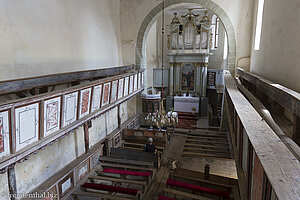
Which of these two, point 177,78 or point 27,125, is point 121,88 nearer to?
point 27,125

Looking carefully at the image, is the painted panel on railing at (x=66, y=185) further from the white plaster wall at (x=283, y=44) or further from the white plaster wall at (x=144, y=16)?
the white plaster wall at (x=144, y=16)

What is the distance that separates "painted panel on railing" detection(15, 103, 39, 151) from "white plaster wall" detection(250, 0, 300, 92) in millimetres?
3795

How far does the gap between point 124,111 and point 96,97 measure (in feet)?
12.1

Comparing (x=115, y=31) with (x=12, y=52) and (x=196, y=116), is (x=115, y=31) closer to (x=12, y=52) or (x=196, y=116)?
(x=12, y=52)

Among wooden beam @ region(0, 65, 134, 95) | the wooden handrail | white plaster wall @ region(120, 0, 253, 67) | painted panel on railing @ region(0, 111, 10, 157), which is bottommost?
painted panel on railing @ region(0, 111, 10, 157)

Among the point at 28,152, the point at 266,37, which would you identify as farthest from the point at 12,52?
the point at 266,37

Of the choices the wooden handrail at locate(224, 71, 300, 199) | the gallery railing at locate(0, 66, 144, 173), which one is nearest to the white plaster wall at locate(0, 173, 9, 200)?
the gallery railing at locate(0, 66, 144, 173)

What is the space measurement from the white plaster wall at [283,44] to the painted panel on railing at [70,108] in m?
3.74

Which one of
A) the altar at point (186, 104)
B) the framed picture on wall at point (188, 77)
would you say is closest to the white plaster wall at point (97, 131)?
the altar at point (186, 104)

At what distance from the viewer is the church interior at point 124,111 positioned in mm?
2461

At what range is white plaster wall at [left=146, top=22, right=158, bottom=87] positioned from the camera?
14.2 m

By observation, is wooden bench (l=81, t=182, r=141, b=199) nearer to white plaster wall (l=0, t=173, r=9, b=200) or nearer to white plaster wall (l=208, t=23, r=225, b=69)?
white plaster wall (l=0, t=173, r=9, b=200)

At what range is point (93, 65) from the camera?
6.72 metres

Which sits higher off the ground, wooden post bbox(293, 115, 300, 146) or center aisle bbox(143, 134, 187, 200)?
wooden post bbox(293, 115, 300, 146)
